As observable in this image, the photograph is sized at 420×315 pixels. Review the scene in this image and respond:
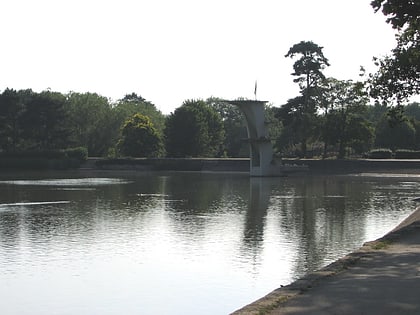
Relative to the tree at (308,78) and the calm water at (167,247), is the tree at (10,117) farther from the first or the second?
the calm water at (167,247)

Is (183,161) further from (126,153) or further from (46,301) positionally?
(46,301)

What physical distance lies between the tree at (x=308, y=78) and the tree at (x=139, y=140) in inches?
772

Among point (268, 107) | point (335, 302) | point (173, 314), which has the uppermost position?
point (268, 107)

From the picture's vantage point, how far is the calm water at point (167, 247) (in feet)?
39.6

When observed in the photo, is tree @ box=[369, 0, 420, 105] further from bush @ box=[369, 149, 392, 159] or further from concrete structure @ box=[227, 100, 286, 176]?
bush @ box=[369, 149, 392, 159]

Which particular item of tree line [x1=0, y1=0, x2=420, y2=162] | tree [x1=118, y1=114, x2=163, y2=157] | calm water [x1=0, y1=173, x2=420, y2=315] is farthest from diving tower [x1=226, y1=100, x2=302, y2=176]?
tree [x1=118, y1=114, x2=163, y2=157]

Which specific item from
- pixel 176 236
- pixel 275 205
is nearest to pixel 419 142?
pixel 275 205

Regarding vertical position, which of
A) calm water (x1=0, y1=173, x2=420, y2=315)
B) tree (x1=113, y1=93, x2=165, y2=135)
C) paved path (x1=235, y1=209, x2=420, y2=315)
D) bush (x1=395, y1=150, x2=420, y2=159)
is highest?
tree (x1=113, y1=93, x2=165, y2=135)

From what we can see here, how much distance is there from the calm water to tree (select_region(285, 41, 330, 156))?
1546 inches

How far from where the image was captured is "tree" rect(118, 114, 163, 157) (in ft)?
272

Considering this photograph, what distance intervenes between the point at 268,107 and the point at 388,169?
243 feet

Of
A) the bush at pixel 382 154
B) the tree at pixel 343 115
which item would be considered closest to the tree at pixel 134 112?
the tree at pixel 343 115

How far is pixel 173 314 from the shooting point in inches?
427

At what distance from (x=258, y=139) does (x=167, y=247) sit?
134 ft
